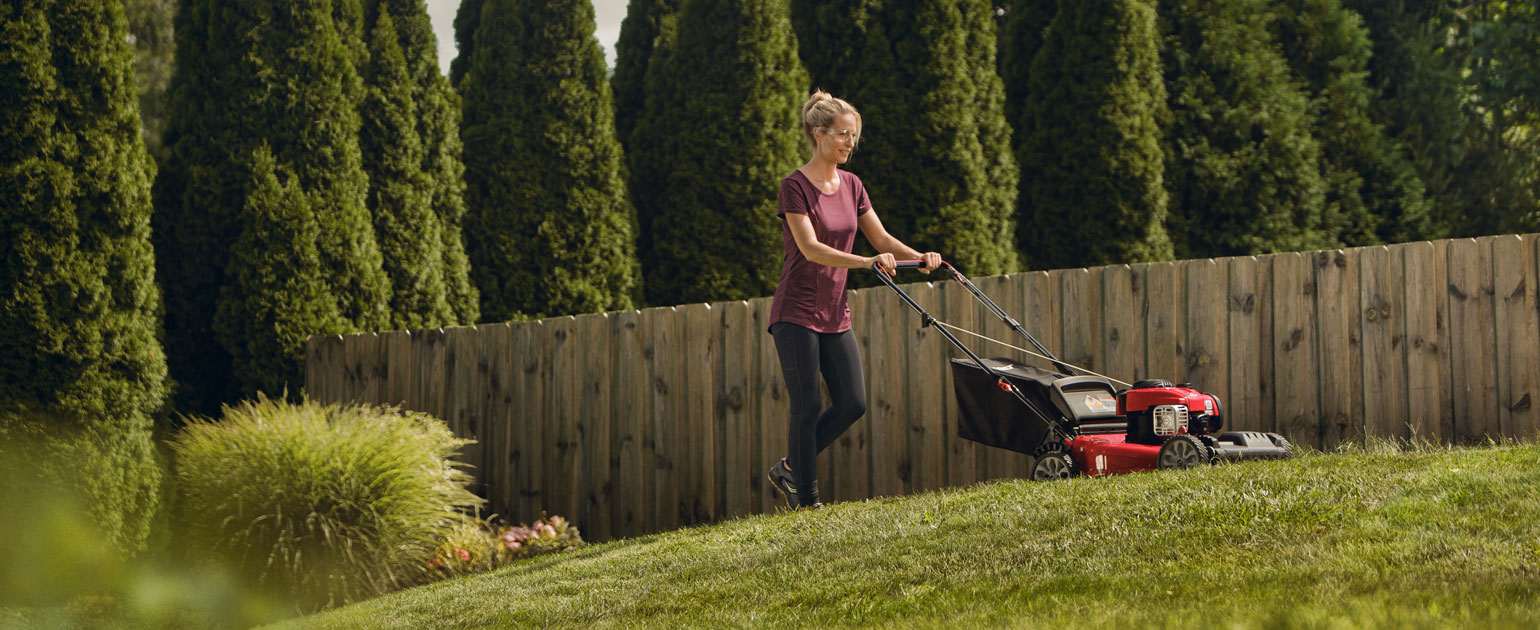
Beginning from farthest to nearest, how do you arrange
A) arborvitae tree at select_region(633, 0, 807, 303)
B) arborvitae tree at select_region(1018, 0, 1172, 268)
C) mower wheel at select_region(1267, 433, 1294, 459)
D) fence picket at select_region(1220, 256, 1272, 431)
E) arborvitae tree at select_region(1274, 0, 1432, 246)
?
arborvitae tree at select_region(1274, 0, 1432, 246), arborvitae tree at select_region(1018, 0, 1172, 268), arborvitae tree at select_region(633, 0, 807, 303), fence picket at select_region(1220, 256, 1272, 431), mower wheel at select_region(1267, 433, 1294, 459)

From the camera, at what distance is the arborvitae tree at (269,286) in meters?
8.95

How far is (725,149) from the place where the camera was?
10.8 m

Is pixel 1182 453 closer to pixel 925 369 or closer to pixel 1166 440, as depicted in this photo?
pixel 1166 440

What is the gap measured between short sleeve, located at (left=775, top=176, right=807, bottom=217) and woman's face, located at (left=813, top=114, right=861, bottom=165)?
0.19 m

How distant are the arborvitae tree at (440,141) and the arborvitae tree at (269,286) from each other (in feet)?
4.36

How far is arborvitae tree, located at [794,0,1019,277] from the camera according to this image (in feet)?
34.8

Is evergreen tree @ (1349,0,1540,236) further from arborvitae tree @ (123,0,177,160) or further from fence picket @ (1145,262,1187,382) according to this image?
arborvitae tree @ (123,0,177,160)

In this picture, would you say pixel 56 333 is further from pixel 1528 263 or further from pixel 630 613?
pixel 1528 263

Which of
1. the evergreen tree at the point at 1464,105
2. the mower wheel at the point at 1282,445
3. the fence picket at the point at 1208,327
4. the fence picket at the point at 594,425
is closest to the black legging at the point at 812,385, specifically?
the mower wheel at the point at 1282,445

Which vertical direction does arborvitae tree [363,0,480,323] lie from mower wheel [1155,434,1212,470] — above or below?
above

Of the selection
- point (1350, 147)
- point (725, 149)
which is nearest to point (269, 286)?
point (725, 149)

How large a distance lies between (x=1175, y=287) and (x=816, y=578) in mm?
3314

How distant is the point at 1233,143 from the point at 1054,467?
683cm

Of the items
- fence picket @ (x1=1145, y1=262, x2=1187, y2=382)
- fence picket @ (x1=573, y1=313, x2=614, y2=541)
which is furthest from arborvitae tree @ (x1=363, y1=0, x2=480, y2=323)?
fence picket @ (x1=1145, y1=262, x2=1187, y2=382)
